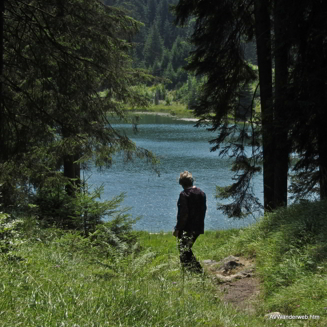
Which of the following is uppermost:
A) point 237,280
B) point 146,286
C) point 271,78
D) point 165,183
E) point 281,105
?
point 271,78

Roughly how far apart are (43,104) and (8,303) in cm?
517

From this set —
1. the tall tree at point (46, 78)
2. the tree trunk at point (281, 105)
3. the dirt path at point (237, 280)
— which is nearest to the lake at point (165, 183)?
the tree trunk at point (281, 105)

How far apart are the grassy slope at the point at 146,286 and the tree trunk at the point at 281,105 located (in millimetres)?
1765

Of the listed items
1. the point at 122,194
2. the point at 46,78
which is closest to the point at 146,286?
the point at 122,194

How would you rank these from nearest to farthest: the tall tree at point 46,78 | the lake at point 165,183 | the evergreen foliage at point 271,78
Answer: the tall tree at point 46,78 < the evergreen foliage at point 271,78 < the lake at point 165,183

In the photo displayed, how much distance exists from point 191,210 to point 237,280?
1126mm

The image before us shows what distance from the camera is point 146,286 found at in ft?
12.3

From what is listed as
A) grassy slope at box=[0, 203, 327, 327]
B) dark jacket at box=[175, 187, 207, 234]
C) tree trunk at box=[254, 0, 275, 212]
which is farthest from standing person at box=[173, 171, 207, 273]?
tree trunk at box=[254, 0, 275, 212]

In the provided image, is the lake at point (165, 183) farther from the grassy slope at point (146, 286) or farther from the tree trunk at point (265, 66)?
the grassy slope at point (146, 286)

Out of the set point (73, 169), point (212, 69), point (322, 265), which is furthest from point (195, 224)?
point (73, 169)

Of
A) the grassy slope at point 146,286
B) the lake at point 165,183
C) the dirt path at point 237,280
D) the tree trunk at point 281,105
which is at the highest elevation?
the tree trunk at point 281,105

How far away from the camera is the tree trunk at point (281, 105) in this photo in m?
7.55

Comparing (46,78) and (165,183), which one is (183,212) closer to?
(46,78)

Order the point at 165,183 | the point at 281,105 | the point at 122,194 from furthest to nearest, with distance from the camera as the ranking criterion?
the point at 165,183 → the point at 281,105 → the point at 122,194
